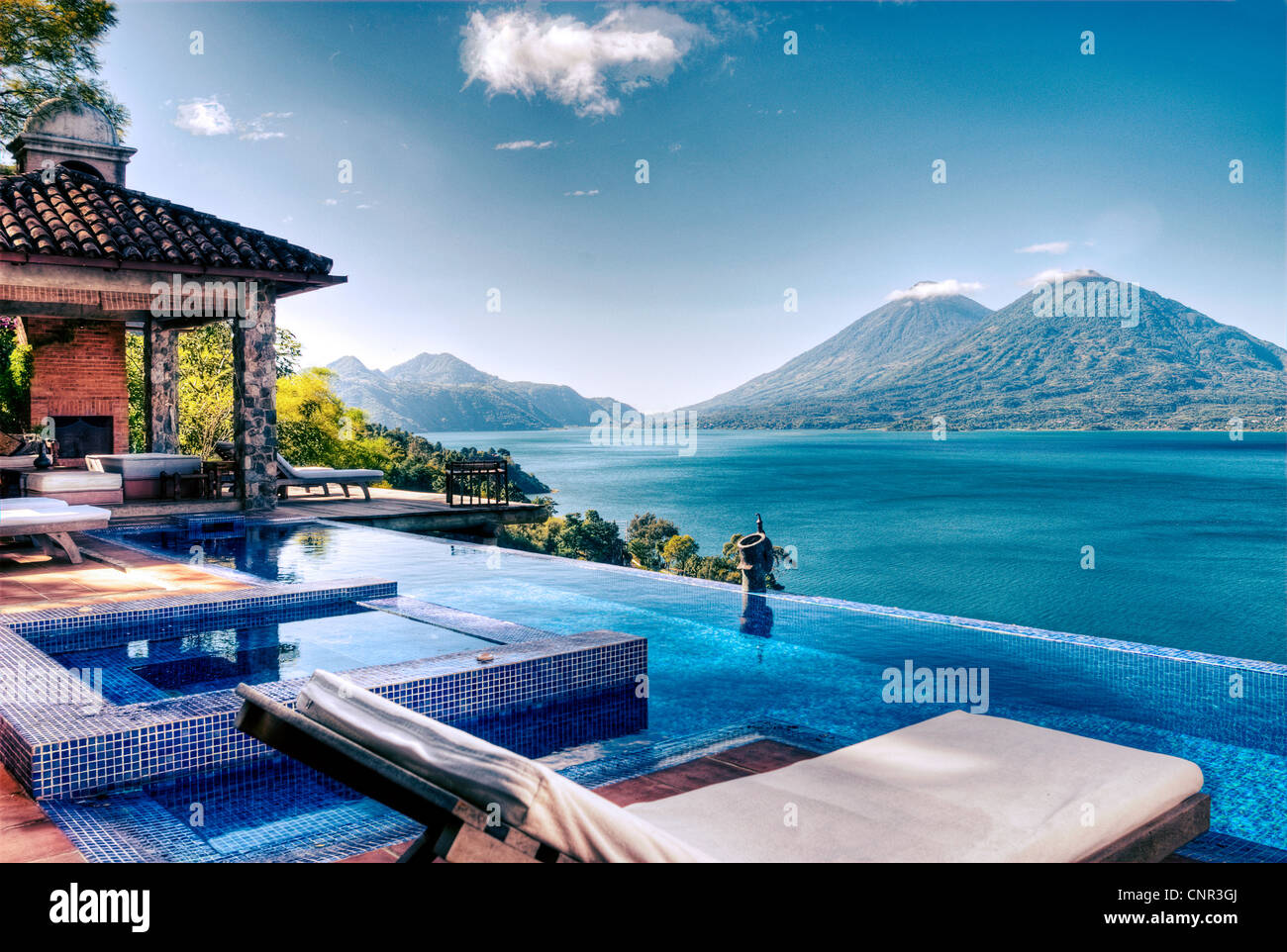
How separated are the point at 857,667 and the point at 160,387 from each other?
13540 mm

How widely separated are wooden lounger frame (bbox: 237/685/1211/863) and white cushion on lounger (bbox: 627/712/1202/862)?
0.17 meters

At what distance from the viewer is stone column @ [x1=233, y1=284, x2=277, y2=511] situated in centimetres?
1148

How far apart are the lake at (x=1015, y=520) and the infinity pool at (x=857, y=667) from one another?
139ft

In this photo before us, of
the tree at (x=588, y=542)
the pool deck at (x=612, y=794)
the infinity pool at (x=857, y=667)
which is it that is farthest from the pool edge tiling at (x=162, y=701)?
the tree at (x=588, y=542)

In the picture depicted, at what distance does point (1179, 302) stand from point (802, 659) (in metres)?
150

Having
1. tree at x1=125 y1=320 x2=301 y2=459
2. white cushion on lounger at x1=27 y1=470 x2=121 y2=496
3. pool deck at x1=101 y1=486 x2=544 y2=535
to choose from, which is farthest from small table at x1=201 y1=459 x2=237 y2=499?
A: tree at x1=125 y1=320 x2=301 y2=459

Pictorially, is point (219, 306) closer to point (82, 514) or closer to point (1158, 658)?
point (82, 514)

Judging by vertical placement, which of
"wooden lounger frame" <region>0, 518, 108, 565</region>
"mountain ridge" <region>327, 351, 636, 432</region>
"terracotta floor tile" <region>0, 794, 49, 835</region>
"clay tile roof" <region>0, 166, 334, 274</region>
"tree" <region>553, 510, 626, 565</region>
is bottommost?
"tree" <region>553, 510, 626, 565</region>

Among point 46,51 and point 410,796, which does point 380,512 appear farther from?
point 46,51

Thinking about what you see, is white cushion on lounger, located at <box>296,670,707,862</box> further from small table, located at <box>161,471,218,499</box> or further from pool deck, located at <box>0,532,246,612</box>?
small table, located at <box>161,471,218,499</box>

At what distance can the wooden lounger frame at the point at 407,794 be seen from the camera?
154 cm

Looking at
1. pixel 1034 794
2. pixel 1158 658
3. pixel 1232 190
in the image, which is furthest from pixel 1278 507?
pixel 1034 794

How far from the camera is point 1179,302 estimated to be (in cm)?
12988

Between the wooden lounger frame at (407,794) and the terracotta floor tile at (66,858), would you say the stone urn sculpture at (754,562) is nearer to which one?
the wooden lounger frame at (407,794)
